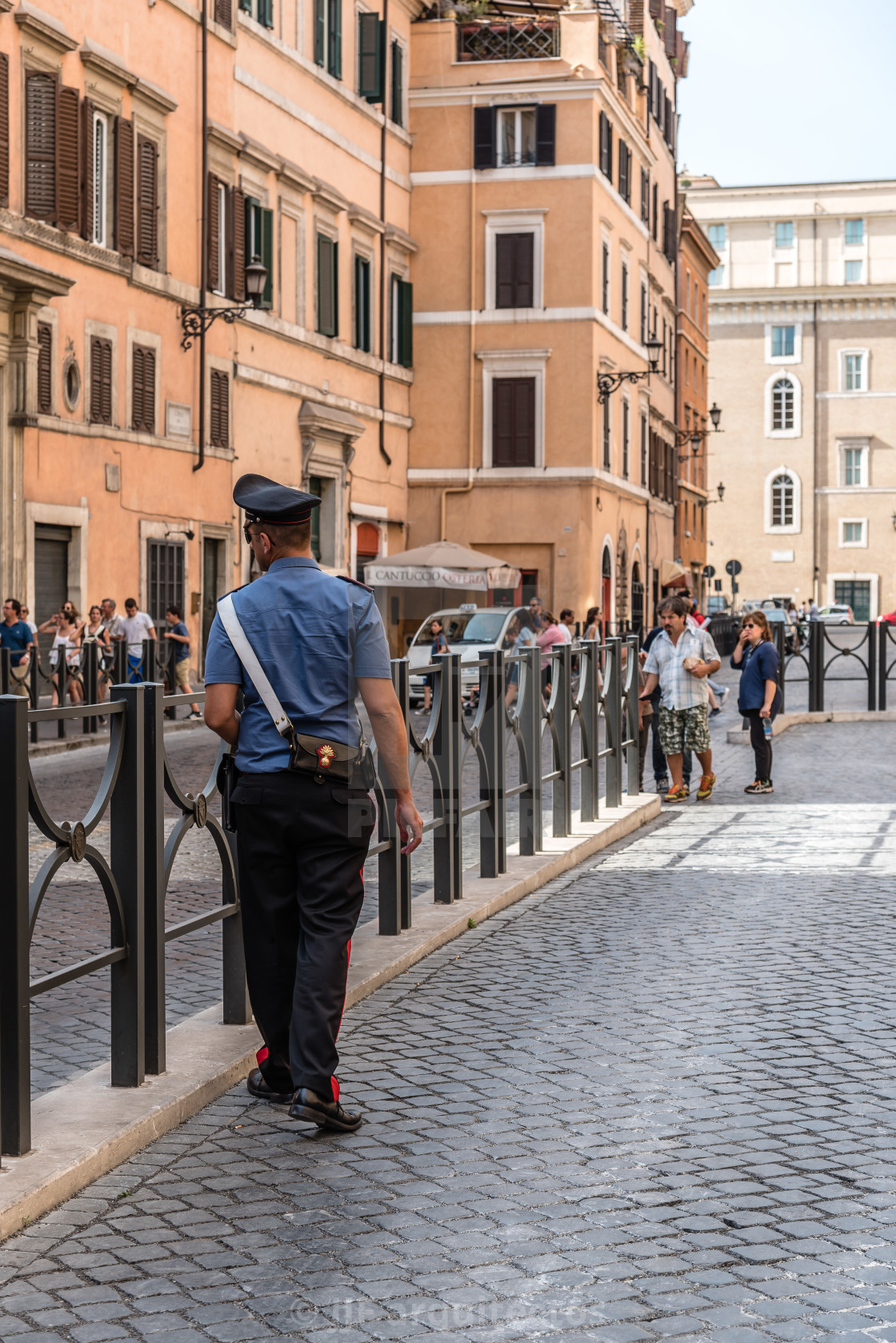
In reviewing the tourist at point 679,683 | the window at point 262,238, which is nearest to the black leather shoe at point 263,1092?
the tourist at point 679,683

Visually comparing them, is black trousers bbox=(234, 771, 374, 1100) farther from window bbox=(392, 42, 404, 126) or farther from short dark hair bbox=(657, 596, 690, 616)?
window bbox=(392, 42, 404, 126)

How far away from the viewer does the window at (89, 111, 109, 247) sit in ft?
81.0

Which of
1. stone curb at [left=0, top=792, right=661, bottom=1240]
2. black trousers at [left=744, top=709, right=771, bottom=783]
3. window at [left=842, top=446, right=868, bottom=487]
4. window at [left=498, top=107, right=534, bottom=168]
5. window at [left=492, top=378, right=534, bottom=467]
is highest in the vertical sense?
window at [left=498, top=107, right=534, bottom=168]

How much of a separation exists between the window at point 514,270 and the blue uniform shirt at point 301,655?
1407 inches

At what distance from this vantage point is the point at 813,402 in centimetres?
8544

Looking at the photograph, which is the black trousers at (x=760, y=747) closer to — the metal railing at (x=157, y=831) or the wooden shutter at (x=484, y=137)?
the metal railing at (x=157, y=831)

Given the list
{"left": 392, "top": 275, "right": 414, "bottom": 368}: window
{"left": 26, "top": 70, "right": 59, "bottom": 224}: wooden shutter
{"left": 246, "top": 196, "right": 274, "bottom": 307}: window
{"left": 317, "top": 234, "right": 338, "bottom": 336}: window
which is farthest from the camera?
{"left": 392, "top": 275, "right": 414, "bottom": 368}: window

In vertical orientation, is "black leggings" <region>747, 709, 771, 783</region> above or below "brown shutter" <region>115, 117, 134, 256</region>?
below

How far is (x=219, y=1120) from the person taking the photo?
5391mm

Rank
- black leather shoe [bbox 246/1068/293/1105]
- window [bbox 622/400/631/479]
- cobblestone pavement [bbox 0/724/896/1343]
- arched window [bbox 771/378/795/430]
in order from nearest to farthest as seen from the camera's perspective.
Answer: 1. cobblestone pavement [bbox 0/724/896/1343]
2. black leather shoe [bbox 246/1068/293/1105]
3. window [bbox 622/400/631/479]
4. arched window [bbox 771/378/795/430]

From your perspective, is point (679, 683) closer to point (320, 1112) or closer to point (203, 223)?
point (320, 1112)

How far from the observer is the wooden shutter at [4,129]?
72.1 ft

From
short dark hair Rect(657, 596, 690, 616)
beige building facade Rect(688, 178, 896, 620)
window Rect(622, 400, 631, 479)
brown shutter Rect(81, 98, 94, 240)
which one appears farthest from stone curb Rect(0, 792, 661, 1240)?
beige building facade Rect(688, 178, 896, 620)

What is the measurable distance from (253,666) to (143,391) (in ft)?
71.5
